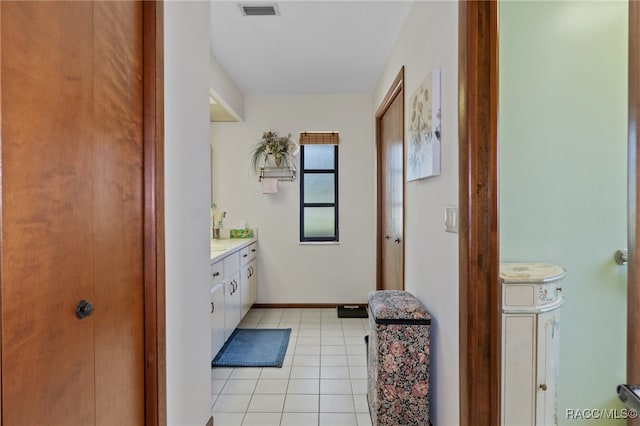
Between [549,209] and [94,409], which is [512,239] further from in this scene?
[94,409]

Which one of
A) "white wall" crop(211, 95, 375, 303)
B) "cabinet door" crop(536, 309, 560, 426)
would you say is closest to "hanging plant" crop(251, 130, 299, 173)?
"white wall" crop(211, 95, 375, 303)

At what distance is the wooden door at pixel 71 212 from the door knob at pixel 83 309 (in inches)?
0.4

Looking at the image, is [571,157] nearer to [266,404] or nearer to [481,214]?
[481,214]

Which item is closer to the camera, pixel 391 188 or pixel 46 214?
pixel 46 214

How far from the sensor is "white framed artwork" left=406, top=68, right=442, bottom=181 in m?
1.71

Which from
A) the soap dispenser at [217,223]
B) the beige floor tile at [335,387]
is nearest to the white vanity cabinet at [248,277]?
the soap dispenser at [217,223]

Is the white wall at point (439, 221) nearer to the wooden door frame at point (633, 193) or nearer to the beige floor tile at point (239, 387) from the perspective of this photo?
the wooden door frame at point (633, 193)

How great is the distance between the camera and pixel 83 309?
37.0 inches

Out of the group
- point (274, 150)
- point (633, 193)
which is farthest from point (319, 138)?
point (633, 193)

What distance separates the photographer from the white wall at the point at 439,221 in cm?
152

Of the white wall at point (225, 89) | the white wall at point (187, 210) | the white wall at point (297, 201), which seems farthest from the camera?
the white wall at point (297, 201)

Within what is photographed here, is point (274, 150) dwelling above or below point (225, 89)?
below

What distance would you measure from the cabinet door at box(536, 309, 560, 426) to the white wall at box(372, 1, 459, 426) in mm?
359

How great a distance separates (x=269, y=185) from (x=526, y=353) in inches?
128
